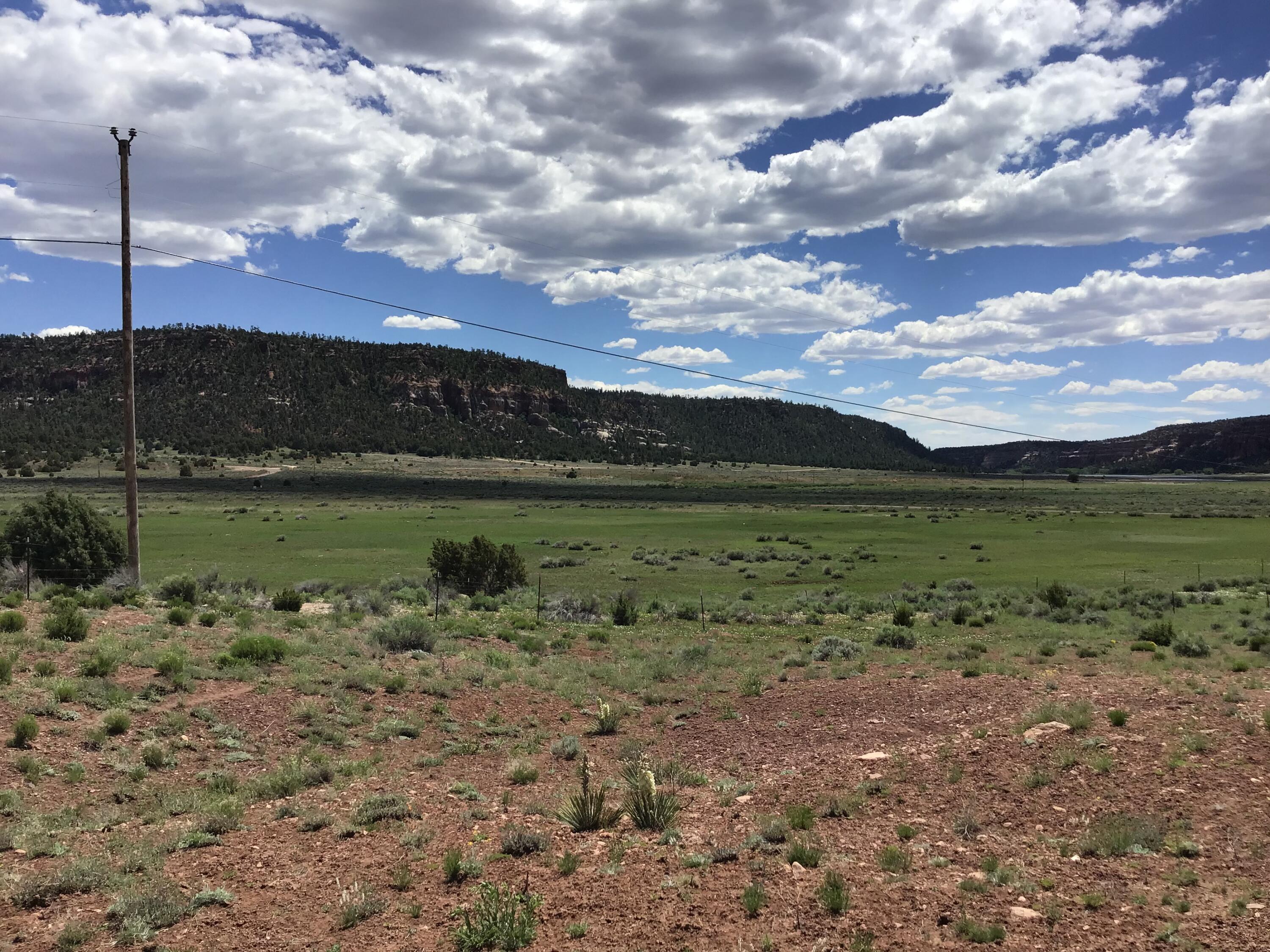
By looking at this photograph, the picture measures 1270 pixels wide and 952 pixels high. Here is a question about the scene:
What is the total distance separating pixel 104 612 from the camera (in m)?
17.2

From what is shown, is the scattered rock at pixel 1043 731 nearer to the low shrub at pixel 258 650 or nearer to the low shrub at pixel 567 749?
the low shrub at pixel 567 749

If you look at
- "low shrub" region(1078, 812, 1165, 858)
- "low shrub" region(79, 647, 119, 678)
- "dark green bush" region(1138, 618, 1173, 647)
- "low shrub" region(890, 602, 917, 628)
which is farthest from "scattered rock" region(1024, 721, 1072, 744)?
"low shrub" region(79, 647, 119, 678)

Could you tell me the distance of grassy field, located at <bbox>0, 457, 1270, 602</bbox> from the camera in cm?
4066

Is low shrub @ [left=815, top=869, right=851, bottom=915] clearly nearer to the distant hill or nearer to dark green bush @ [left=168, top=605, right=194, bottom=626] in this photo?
dark green bush @ [left=168, top=605, right=194, bottom=626]

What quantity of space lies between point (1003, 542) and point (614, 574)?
32.6 m

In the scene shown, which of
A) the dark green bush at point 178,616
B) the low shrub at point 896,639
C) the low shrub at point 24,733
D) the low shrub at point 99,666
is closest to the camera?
the low shrub at point 24,733

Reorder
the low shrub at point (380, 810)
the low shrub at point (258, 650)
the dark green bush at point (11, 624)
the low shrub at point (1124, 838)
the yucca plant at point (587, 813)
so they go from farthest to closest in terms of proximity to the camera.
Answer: the low shrub at point (258, 650), the dark green bush at point (11, 624), the low shrub at point (380, 810), the yucca plant at point (587, 813), the low shrub at point (1124, 838)

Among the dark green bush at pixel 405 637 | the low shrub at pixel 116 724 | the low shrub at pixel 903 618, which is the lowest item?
the low shrub at pixel 903 618

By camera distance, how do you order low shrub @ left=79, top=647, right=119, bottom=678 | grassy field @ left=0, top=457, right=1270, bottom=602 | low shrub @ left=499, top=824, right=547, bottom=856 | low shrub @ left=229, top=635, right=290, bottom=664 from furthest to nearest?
grassy field @ left=0, top=457, right=1270, bottom=602
low shrub @ left=229, top=635, right=290, bottom=664
low shrub @ left=79, top=647, right=119, bottom=678
low shrub @ left=499, top=824, right=547, bottom=856

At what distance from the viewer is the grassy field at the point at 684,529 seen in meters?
40.7

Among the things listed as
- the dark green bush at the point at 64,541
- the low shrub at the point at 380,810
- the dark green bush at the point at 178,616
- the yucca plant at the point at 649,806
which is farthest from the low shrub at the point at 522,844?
the dark green bush at the point at 64,541

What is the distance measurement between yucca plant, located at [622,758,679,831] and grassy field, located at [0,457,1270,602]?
979 inches

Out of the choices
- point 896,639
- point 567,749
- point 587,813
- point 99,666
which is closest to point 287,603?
point 99,666

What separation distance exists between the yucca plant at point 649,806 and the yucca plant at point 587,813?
191 mm
